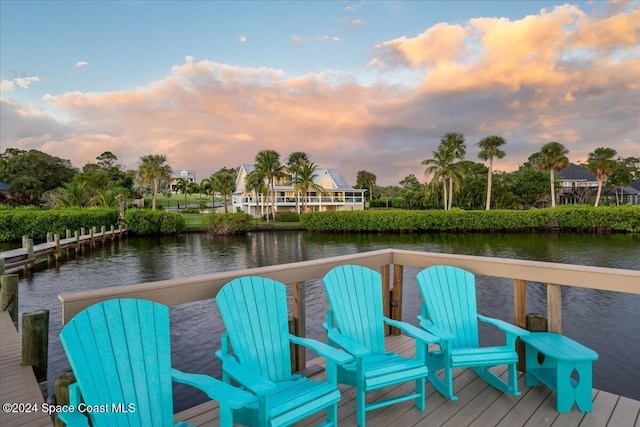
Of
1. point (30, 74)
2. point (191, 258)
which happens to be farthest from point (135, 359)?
point (30, 74)

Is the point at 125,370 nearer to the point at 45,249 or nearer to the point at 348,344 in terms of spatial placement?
the point at 348,344

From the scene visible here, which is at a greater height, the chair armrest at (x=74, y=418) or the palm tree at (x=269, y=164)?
the palm tree at (x=269, y=164)

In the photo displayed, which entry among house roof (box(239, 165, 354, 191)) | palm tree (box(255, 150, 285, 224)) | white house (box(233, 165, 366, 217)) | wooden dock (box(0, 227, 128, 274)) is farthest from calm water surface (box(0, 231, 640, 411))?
house roof (box(239, 165, 354, 191))

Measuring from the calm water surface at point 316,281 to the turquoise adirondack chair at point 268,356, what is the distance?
143 inches

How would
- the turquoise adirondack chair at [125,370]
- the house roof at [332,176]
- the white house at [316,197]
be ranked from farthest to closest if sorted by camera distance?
the house roof at [332,176] → the white house at [316,197] → the turquoise adirondack chair at [125,370]

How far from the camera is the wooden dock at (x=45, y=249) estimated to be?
1309 centimetres

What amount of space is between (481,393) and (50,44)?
17.2 metres

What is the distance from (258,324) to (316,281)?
1137 centimetres

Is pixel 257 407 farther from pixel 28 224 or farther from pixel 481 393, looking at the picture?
pixel 28 224

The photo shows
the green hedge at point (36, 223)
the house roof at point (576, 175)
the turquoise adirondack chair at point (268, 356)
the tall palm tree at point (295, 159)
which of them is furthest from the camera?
the house roof at point (576, 175)

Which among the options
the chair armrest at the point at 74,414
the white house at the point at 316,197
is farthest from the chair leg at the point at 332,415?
the white house at the point at 316,197

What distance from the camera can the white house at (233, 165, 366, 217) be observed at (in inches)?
1561

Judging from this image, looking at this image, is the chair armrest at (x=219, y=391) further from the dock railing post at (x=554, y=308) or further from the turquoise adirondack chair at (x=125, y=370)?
the dock railing post at (x=554, y=308)

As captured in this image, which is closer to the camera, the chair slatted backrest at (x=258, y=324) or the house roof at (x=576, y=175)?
the chair slatted backrest at (x=258, y=324)
